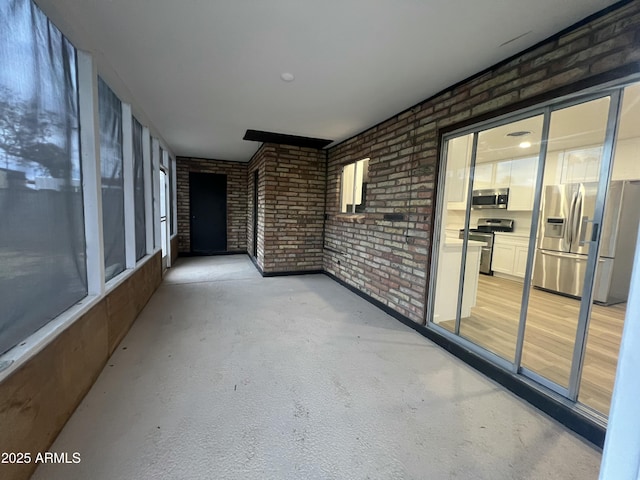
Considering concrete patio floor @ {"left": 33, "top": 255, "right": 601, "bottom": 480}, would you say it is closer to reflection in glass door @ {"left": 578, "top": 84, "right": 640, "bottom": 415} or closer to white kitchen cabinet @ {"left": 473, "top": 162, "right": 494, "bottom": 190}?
white kitchen cabinet @ {"left": 473, "top": 162, "right": 494, "bottom": 190}

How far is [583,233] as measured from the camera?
12.0 feet

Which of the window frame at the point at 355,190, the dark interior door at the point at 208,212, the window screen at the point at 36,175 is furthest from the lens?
the dark interior door at the point at 208,212

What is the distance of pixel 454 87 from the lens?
266 centimetres

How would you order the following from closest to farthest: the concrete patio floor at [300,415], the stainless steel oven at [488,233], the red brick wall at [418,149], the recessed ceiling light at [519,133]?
the concrete patio floor at [300,415] < the red brick wall at [418,149] < the recessed ceiling light at [519,133] < the stainless steel oven at [488,233]

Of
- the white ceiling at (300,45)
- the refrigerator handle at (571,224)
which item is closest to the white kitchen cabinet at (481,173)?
the white ceiling at (300,45)

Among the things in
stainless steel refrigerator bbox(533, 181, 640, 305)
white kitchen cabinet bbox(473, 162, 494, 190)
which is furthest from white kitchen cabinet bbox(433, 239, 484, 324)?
stainless steel refrigerator bbox(533, 181, 640, 305)

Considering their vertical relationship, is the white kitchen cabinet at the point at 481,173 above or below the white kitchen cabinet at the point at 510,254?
above

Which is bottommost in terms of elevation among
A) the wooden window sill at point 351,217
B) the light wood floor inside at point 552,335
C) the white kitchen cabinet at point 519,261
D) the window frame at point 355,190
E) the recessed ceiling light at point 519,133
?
the light wood floor inside at point 552,335

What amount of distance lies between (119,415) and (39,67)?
6.85 feet

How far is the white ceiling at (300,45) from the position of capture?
1.71 m

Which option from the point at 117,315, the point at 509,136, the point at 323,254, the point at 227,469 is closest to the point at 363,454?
the point at 227,469

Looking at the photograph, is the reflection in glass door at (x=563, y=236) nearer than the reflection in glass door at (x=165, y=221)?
Yes

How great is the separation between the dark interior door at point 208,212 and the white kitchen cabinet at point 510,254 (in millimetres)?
6411

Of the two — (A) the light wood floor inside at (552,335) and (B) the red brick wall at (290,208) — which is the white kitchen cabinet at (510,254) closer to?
(A) the light wood floor inside at (552,335)
